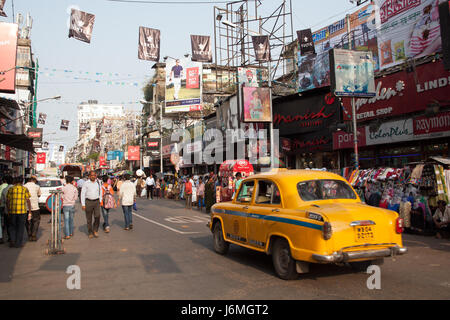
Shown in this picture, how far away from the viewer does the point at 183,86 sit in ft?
142

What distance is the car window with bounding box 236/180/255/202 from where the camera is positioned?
7577mm

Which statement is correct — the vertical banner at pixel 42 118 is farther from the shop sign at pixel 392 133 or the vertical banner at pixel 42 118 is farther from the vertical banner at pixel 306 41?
the shop sign at pixel 392 133

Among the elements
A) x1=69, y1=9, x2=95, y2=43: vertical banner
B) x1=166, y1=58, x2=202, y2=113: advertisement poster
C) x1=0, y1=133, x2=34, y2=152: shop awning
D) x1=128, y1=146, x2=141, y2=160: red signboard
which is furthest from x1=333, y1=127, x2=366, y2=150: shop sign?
x1=128, y1=146, x2=141, y2=160: red signboard

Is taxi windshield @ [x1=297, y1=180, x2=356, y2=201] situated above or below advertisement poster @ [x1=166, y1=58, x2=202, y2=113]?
below

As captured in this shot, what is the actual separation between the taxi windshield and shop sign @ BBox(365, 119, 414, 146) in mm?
10046

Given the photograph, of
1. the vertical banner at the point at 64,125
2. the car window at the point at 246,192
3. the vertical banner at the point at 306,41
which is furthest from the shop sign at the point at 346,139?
the vertical banner at the point at 64,125

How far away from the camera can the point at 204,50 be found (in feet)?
93.4

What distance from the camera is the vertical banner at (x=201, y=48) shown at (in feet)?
92.4

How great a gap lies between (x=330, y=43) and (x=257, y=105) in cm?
1497

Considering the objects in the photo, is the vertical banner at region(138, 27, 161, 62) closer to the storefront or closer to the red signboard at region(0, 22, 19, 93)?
the red signboard at region(0, 22, 19, 93)
